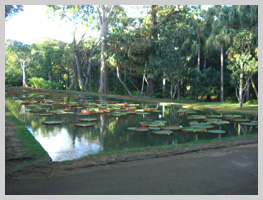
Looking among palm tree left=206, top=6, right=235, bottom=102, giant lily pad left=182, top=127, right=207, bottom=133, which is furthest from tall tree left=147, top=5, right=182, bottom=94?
giant lily pad left=182, top=127, right=207, bottom=133

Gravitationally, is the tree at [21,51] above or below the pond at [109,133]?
above

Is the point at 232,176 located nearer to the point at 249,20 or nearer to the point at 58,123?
the point at 58,123

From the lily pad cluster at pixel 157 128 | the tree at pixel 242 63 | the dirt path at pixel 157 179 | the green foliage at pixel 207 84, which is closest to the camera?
the dirt path at pixel 157 179

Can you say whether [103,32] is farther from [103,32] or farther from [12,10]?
[12,10]

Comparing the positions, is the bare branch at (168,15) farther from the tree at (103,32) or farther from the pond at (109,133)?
the pond at (109,133)

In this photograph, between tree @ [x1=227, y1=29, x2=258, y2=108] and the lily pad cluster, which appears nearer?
the lily pad cluster

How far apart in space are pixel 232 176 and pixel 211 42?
1772 centimetres

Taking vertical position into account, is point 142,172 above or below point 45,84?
below

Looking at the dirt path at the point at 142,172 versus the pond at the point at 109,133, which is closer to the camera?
the dirt path at the point at 142,172

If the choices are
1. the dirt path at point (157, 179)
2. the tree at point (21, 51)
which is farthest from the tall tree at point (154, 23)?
the tree at point (21, 51)

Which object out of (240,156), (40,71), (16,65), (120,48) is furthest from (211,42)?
(16,65)

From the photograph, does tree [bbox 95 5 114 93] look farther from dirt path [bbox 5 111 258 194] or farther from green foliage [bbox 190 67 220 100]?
dirt path [bbox 5 111 258 194]

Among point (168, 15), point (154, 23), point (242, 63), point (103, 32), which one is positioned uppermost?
point (168, 15)

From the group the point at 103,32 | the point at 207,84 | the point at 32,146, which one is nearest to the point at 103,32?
the point at 103,32
